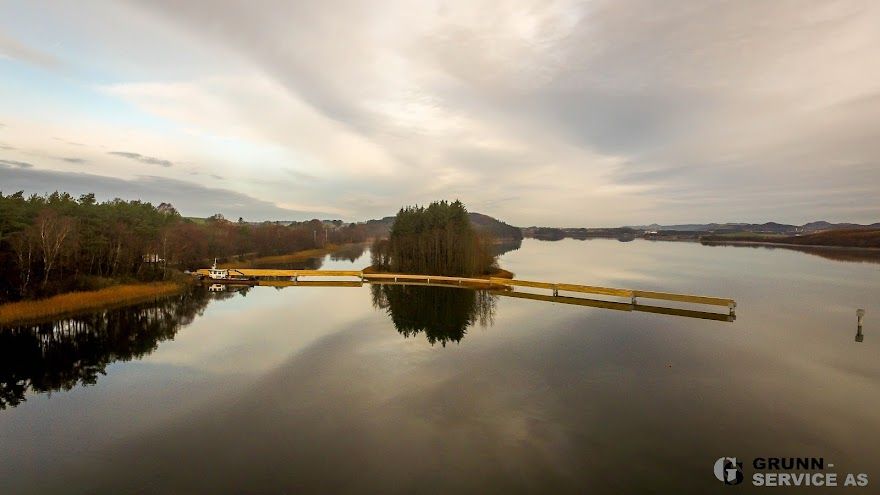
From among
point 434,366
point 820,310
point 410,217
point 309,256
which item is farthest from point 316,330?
point 309,256

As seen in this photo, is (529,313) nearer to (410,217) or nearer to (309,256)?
(410,217)

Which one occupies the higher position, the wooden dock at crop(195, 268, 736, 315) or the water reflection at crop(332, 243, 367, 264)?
the water reflection at crop(332, 243, 367, 264)

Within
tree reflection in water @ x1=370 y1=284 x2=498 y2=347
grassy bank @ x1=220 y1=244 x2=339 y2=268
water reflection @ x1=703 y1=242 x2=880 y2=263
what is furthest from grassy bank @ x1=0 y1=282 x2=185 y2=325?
water reflection @ x1=703 y1=242 x2=880 y2=263

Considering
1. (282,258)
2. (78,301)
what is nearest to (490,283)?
(78,301)

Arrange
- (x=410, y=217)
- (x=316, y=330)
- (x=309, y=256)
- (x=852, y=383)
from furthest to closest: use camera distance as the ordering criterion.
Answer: (x=309, y=256) < (x=410, y=217) < (x=316, y=330) < (x=852, y=383)

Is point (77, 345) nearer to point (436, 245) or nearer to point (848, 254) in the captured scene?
point (436, 245)

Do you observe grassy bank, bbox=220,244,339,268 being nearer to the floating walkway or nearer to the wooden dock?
the floating walkway

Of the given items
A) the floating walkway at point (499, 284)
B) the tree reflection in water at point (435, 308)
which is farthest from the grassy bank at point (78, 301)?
the tree reflection in water at point (435, 308)
